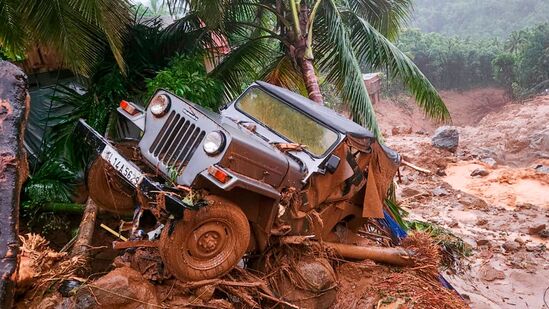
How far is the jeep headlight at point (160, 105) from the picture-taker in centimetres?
391

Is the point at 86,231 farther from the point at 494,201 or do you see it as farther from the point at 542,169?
the point at 542,169

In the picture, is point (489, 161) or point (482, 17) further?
point (482, 17)

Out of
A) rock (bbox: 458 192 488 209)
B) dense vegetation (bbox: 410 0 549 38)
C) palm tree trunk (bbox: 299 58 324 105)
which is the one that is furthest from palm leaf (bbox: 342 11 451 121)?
dense vegetation (bbox: 410 0 549 38)

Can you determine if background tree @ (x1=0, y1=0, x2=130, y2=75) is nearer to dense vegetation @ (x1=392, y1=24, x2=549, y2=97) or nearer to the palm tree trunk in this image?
the palm tree trunk

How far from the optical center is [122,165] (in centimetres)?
348

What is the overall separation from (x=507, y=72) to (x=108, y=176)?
32566 millimetres

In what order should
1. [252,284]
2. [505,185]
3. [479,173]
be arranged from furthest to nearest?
[479,173] → [505,185] → [252,284]

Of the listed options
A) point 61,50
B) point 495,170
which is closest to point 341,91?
point 61,50

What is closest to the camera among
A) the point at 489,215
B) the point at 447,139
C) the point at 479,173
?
the point at 489,215

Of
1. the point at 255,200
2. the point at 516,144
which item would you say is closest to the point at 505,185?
the point at 516,144

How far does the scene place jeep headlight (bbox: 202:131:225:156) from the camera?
338cm

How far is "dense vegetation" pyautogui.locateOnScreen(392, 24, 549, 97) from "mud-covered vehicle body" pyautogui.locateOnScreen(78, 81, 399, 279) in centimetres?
2789

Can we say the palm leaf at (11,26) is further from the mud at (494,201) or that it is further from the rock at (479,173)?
the rock at (479,173)

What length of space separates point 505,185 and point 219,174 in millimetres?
14562
